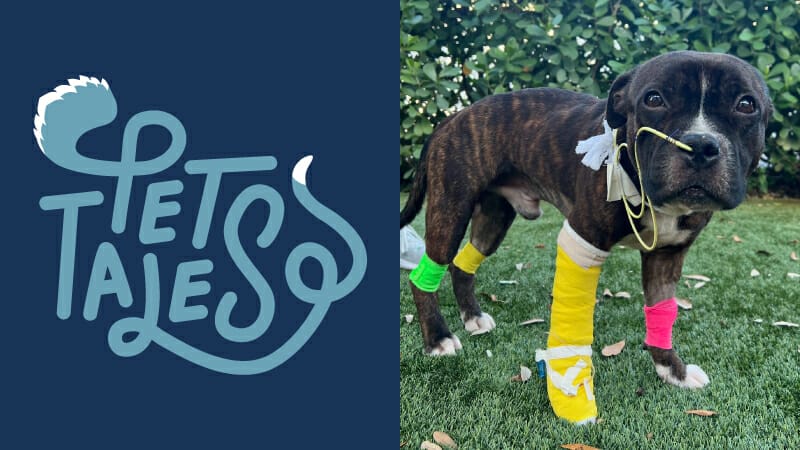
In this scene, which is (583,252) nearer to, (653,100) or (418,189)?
(653,100)

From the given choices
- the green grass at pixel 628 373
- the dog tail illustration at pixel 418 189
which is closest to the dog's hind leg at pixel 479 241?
the green grass at pixel 628 373

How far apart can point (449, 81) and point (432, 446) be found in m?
5.08

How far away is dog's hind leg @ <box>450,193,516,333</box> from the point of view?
302cm

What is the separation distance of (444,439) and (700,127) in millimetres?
1179

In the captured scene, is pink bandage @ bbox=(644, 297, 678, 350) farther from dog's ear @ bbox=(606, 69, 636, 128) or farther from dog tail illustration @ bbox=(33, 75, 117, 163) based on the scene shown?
dog tail illustration @ bbox=(33, 75, 117, 163)

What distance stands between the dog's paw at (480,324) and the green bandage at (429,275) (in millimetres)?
350

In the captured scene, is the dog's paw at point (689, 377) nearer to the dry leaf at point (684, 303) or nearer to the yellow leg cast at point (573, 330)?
the yellow leg cast at point (573, 330)

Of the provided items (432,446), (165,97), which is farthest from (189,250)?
(432,446)

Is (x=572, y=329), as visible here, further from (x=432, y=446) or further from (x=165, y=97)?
A: (x=165, y=97)

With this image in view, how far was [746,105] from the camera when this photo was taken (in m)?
1.71

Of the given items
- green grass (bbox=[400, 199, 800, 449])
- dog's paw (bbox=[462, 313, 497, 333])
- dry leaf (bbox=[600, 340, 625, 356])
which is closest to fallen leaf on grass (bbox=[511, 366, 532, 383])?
green grass (bbox=[400, 199, 800, 449])

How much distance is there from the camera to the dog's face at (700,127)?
5.32 ft

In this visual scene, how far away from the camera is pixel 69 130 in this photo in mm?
913

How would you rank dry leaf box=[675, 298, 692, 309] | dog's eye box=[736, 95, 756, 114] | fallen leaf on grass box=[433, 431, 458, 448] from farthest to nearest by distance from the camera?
dry leaf box=[675, 298, 692, 309]
fallen leaf on grass box=[433, 431, 458, 448]
dog's eye box=[736, 95, 756, 114]
